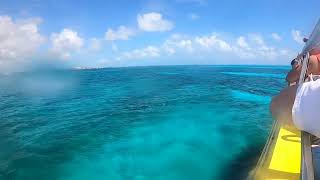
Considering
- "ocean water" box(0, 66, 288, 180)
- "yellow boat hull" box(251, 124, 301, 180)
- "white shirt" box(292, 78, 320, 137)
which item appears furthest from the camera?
"ocean water" box(0, 66, 288, 180)

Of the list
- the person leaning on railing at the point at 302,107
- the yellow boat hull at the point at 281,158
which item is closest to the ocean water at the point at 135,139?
the yellow boat hull at the point at 281,158

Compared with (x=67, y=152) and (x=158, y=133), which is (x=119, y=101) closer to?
(x=158, y=133)

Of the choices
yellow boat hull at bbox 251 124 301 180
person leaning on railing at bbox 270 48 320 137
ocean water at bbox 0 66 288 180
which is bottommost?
ocean water at bbox 0 66 288 180

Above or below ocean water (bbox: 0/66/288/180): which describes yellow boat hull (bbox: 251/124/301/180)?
above

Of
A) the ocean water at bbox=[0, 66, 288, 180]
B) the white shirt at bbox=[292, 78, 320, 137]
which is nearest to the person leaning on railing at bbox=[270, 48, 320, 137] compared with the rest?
the white shirt at bbox=[292, 78, 320, 137]

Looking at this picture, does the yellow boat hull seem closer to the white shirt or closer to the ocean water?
the ocean water

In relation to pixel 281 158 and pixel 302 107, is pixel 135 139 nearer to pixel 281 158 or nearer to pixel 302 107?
pixel 281 158

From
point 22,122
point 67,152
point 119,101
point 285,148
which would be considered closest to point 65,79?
point 119,101

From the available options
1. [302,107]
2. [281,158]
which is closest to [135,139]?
[281,158]

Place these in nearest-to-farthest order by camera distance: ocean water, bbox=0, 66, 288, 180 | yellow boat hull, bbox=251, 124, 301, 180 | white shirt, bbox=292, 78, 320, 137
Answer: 1. white shirt, bbox=292, 78, 320, 137
2. yellow boat hull, bbox=251, 124, 301, 180
3. ocean water, bbox=0, 66, 288, 180
